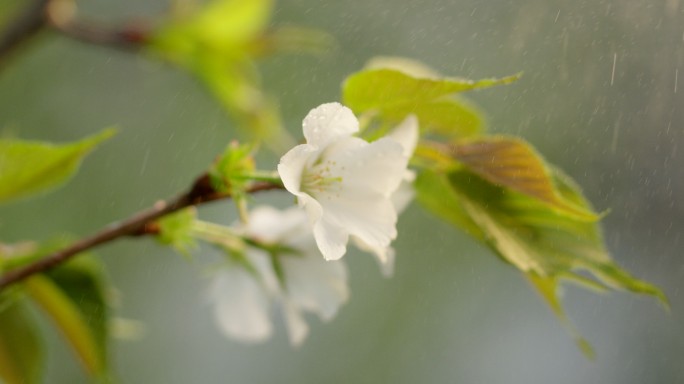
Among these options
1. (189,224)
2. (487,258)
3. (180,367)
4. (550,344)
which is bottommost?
(180,367)

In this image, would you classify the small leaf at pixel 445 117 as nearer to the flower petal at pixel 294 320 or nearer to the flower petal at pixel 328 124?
the flower petal at pixel 328 124

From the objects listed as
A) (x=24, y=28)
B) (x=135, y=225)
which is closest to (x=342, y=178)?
→ (x=135, y=225)

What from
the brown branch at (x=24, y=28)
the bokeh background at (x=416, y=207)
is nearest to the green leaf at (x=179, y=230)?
the brown branch at (x=24, y=28)

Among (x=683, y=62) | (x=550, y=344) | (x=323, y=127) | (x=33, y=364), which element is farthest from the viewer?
(x=550, y=344)

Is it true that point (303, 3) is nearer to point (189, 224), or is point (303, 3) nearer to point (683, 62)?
point (683, 62)

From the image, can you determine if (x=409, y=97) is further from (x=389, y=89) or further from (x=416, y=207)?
(x=416, y=207)

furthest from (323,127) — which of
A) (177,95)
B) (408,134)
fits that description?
(177,95)
